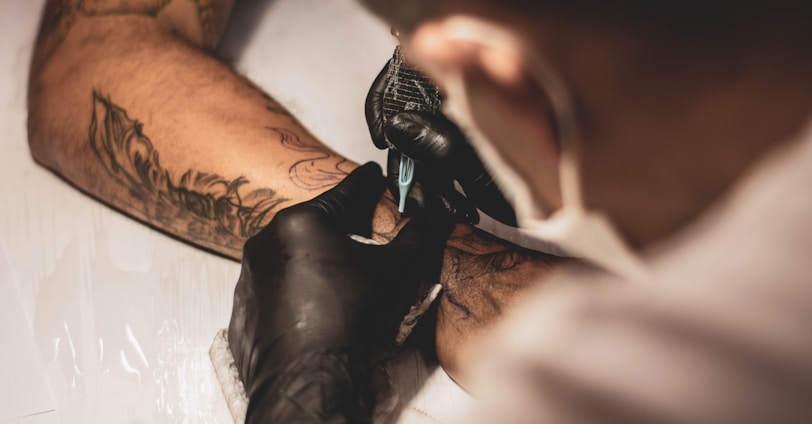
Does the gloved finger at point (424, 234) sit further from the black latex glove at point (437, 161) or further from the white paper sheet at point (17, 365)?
the white paper sheet at point (17, 365)

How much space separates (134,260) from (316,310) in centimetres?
48

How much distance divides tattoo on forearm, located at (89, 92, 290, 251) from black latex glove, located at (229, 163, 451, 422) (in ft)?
0.49

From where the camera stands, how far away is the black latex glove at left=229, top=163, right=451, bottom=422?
0.84 metres

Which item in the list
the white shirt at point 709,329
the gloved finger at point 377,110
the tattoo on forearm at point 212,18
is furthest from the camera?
the tattoo on forearm at point 212,18

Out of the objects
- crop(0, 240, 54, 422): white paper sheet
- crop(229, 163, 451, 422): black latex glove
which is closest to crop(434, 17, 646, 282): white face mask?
crop(229, 163, 451, 422): black latex glove

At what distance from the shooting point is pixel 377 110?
4.09 ft

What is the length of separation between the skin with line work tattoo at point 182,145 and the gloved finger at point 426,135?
0.16 metres

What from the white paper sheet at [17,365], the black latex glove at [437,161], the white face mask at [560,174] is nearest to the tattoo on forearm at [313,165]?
the black latex glove at [437,161]

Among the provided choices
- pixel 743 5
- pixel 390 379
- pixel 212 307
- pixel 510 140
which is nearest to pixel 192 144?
pixel 212 307

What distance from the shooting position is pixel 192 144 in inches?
47.2

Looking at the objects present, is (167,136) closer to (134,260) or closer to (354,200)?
(134,260)

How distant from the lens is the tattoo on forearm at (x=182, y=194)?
1.15 meters

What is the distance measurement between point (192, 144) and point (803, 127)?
1.12 m

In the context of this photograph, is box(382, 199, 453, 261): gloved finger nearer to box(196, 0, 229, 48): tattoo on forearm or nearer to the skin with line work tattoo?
the skin with line work tattoo
